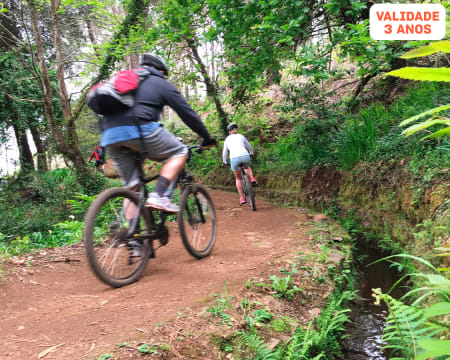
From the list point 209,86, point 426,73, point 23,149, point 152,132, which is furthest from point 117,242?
point 23,149

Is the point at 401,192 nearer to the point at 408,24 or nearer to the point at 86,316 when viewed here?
the point at 408,24

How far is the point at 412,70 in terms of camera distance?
843 mm

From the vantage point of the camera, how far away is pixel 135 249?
297 cm

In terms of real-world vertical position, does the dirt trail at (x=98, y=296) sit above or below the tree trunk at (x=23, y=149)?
below

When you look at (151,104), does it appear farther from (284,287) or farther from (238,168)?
(238,168)

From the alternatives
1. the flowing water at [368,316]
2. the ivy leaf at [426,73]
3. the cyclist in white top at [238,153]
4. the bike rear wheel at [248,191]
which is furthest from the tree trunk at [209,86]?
the ivy leaf at [426,73]

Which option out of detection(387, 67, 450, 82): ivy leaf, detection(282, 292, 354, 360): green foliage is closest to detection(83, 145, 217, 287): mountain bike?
detection(282, 292, 354, 360): green foliage

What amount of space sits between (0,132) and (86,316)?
14.1 metres

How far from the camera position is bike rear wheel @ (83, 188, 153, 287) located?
8.66 feet

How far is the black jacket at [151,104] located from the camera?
2.80 metres

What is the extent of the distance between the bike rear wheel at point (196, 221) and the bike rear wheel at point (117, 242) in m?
0.46

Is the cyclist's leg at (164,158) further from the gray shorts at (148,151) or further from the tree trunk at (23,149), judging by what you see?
the tree trunk at (23,149)

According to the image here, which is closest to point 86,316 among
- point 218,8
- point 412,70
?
point 412,70

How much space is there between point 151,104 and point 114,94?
0.36m
